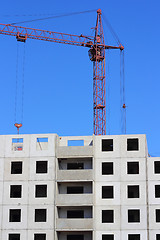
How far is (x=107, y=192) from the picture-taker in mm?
81500

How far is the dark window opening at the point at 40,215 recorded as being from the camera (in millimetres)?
79188

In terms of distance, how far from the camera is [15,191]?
81.4 metres

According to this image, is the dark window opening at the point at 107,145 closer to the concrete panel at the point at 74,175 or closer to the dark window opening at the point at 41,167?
the concrete panel at the point at 74,175

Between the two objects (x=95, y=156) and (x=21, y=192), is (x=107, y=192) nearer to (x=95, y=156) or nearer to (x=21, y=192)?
(x=95, y=156)

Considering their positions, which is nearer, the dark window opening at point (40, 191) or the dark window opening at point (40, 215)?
the dark window opening at point (40, 215)

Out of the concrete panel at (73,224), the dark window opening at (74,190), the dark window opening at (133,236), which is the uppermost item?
the dark window opening at (74,190)

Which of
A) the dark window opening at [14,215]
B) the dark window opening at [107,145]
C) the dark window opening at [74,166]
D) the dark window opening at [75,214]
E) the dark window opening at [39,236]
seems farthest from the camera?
the dark window opening at [74,166]

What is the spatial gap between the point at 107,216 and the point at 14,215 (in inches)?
526

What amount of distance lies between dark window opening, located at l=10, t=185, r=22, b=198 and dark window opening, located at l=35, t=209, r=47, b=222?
12.7ft

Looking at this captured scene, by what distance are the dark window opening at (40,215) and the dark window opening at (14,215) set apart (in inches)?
100.0

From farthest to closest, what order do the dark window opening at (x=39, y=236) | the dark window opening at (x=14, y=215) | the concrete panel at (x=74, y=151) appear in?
the concrete panel at (x=74, y=151) → the dark window opening at (x=14, y=215) → the dark window opening at (x=39, y=236)

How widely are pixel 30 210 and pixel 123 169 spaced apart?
47.7 feet

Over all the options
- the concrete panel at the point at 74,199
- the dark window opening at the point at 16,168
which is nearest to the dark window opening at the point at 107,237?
the concrete panel at the point at 74,199

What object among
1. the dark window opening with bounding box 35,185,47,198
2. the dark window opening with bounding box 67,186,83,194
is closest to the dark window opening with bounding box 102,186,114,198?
the dark window opening with bounding box 67,186,83,194
